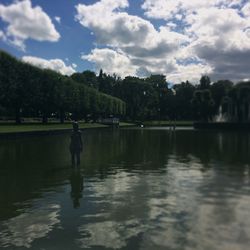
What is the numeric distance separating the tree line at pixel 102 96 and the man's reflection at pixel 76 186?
4128 centimetres

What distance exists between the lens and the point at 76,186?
43.1ft

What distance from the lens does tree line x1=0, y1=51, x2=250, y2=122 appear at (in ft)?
202

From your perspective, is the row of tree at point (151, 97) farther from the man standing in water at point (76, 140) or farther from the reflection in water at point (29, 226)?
the reflection in water at point (29, 226)

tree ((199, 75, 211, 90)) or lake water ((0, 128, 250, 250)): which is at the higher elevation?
tree ((199, 75, 211, 90))

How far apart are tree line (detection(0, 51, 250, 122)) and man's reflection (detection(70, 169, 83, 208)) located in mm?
41276

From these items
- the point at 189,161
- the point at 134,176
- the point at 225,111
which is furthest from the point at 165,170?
the point at 225,111

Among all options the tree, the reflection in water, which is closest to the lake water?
the reflection in water

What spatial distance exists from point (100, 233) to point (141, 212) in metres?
1.80

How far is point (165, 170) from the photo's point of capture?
17016mm

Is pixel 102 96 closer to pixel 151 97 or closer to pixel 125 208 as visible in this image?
pixel 151 97

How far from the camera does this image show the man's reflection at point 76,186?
1092 centimetres

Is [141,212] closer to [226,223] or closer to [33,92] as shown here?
[226,223]

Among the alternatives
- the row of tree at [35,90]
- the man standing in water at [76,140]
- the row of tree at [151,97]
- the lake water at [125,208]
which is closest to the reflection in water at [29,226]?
the lake water at [125,208]

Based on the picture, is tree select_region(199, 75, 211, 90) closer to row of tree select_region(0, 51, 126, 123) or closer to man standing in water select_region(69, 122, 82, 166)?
row of tree select_region(0, 51, 126, 123)
